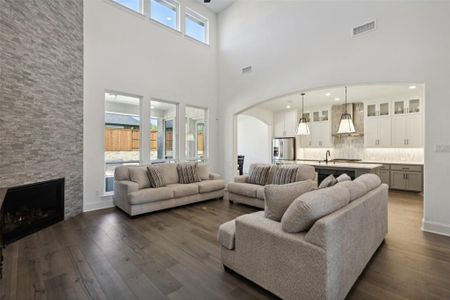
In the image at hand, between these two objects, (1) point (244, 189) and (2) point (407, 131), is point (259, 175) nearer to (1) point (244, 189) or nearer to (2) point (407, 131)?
(1) point (244, 189)

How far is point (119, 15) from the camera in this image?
16.3 ft

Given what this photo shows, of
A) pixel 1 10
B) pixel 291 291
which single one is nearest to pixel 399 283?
pixel 291 291

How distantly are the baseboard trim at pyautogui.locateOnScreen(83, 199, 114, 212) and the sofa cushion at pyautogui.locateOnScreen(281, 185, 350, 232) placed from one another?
424 cm

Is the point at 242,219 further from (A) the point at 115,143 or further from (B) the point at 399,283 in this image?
(A) the point at 115,143

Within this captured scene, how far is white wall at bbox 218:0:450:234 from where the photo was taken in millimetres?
3320

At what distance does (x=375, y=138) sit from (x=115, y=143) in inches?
305

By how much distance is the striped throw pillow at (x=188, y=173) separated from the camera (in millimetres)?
5102

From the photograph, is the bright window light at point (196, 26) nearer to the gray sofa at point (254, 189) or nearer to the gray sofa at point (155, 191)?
the gray sofa at point (155, 191)

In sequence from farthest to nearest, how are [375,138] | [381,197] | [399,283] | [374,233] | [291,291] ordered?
1. [375,138]
2. [381,197]
3. [374,233]
4. [399,283]
5. [291,291]

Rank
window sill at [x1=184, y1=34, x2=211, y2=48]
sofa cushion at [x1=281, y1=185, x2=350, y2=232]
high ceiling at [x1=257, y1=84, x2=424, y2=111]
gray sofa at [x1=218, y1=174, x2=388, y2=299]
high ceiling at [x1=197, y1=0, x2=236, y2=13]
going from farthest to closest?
high ceiling at [x1=197, y1=0, x2=236, y2=13], window sill at [x1=184, y1=34, x2=211, y2=48], high ceiling at [x1=257, y1=84, x2=424, y2=111], sofa cushion at [x1=281, y1=185, x2=350, y2=232], gray sofa at [x1=218, y1=174, x2=388, y2=299]

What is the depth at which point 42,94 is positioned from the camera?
3475 millimetres

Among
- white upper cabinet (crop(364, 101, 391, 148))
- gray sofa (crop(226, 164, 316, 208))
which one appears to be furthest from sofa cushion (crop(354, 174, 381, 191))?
Answer: white upper cabinet (crop(364, 101, 391, 148))

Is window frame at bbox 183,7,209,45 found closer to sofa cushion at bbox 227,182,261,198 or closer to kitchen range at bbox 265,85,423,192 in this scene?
kitchen range at bbox 265,85,423,192

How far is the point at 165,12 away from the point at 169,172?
4.36 m
